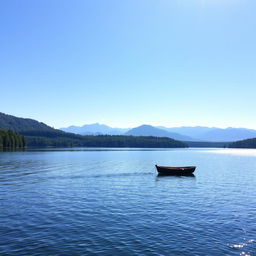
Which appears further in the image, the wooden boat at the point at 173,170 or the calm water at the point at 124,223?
the wooden boat at the point at 173,170

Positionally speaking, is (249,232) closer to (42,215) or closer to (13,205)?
(42,215)

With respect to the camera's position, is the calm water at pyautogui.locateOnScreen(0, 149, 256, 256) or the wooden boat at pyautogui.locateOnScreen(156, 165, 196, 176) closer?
the calm water at pyautogui.locateOnScreen(0, 149, 256, 256)

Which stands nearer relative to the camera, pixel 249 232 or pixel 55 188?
pixel 249 232

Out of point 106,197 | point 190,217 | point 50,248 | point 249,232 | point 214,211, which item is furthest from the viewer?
point 106,197

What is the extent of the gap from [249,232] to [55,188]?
118ft

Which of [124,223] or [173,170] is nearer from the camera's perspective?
[124,223]

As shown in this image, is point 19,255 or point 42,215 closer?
point 19,255

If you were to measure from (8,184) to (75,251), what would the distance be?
38.0 meters

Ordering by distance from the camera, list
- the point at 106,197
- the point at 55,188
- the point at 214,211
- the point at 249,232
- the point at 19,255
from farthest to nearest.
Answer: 1. the point at 55,188
2. the point at 106,197
3. the point at 214,211
4. the point at 249,232
5. the point at 19,255

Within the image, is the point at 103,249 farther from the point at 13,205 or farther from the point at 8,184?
the point at 8,184

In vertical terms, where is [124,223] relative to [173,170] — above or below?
below

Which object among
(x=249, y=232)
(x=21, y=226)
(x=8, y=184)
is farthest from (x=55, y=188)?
(x=249, y=232)

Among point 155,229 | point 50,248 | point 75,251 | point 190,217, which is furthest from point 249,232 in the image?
point 50,248

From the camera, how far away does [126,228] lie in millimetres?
26547
